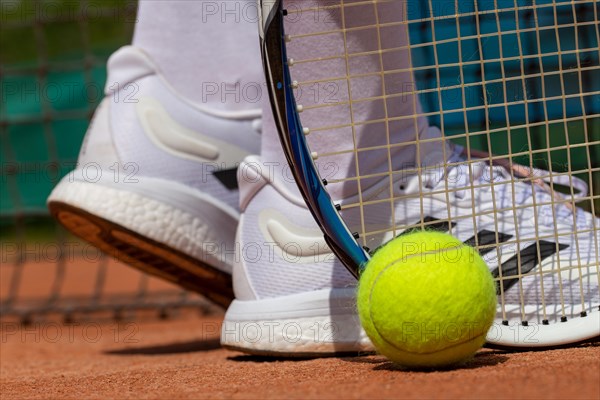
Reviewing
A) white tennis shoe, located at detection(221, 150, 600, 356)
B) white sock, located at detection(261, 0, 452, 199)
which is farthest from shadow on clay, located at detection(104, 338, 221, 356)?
white sock, located at detection(261, 0, 452, 199)

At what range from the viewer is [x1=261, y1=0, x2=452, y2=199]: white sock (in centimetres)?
159

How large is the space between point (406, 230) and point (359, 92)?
0.83 feet

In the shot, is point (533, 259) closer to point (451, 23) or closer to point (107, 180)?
point (451, 23)

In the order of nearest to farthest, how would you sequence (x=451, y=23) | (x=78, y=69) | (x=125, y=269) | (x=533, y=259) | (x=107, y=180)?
(x=533, y=259)
(x=107, y=180)
(x=451, y=23)
(x=78, y=69)
(x=125, y=269)

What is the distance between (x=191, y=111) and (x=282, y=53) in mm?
638

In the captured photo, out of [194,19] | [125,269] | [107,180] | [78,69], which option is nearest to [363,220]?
[107,180]

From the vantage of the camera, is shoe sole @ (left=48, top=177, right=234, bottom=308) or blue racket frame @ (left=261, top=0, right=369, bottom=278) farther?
shoe sole @ (left=48, top=177, right=234, bottom=308)

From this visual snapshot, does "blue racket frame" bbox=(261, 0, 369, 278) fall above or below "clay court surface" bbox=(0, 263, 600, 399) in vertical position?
above

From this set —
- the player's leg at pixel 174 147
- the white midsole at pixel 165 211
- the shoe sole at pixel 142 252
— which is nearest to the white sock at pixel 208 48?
the player's leg at pixel 174 147

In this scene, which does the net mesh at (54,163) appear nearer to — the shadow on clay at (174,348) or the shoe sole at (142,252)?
the shadow on clay at (174,348)

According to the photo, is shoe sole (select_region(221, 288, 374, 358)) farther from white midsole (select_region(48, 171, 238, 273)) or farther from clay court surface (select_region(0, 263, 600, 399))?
white midsole (select_region(48, 171, 238, 273))

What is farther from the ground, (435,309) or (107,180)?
(107,180)

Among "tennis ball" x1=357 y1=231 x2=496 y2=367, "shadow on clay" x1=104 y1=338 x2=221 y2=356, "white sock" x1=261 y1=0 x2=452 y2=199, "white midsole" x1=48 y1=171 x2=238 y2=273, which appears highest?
"white sock" x1=261 y1=0 x2=452 y2=199

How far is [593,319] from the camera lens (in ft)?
4.72
